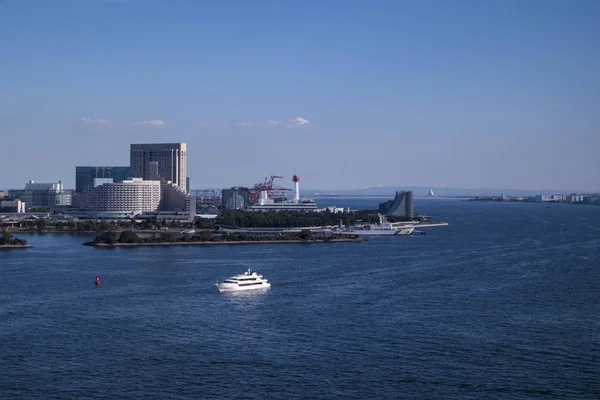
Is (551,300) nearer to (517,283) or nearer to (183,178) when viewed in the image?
(517,283)

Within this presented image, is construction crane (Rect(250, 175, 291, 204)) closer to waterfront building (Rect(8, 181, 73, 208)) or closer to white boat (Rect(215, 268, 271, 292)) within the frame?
waterfront building (Rect(8, 181, 73, 208))

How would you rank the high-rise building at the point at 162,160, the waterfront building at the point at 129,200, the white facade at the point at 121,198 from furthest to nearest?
the high-rise building at the point at 162,160, the white facade at the point at 121,198, the waterfront building at the point at 129,200

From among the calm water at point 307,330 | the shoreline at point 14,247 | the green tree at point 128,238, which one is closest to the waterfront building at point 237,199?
the green tree at point 128,238

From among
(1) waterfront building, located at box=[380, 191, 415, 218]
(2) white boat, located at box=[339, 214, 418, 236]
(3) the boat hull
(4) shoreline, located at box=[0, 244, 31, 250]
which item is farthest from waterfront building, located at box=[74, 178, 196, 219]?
(3) the boat hull

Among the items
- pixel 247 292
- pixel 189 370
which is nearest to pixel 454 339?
pixel 189 370

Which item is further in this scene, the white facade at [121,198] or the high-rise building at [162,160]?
the high-rise building at [162,160]

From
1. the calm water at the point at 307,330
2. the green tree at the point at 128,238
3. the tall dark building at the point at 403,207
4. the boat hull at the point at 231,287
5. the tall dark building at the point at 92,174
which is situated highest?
the tall dark building at the point at 92,174

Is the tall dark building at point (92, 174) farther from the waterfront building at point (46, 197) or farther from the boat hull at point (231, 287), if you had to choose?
the boat hull at point (231, 287)
